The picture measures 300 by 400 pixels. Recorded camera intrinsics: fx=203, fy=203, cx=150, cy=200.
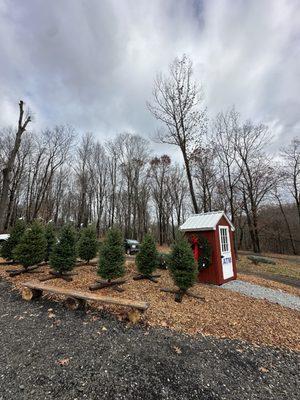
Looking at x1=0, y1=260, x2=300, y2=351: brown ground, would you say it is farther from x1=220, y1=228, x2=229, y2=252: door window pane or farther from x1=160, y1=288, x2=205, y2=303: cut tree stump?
x1=220, y1=228, x2=229, y2=252: door window pane

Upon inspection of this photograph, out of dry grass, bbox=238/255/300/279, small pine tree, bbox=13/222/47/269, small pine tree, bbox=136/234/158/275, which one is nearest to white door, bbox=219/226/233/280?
small pine tree, bbox=136/234/158/275

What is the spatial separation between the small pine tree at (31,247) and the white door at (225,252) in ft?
23.2

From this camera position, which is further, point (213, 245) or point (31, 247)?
point (213, 245)

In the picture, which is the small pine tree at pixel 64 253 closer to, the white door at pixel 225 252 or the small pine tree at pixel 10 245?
the small pine tree at pixel 10 245

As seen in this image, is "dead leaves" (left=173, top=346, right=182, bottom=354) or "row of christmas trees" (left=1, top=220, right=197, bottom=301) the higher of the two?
"row of christmas trees" (left=1, top=220, right=197, bottom=301)

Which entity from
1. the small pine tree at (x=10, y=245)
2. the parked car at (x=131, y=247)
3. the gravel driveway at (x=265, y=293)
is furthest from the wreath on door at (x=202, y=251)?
the parked car at (x=131, y=247)

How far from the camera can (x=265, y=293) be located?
7.39 m

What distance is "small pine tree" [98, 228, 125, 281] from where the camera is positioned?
19.9 feet

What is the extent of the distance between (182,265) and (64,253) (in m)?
3.94

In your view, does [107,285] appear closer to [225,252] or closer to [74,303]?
[74,303]

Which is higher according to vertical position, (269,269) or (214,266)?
(214,266)

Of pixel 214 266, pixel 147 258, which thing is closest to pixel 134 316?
pixel 147 258

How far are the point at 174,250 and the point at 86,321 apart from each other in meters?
3.00

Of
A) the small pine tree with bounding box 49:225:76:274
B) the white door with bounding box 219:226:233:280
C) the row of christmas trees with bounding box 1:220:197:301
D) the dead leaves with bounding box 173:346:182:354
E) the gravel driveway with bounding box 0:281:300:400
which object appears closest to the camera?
the gravel driveway with bounding box 0:281:300:400
